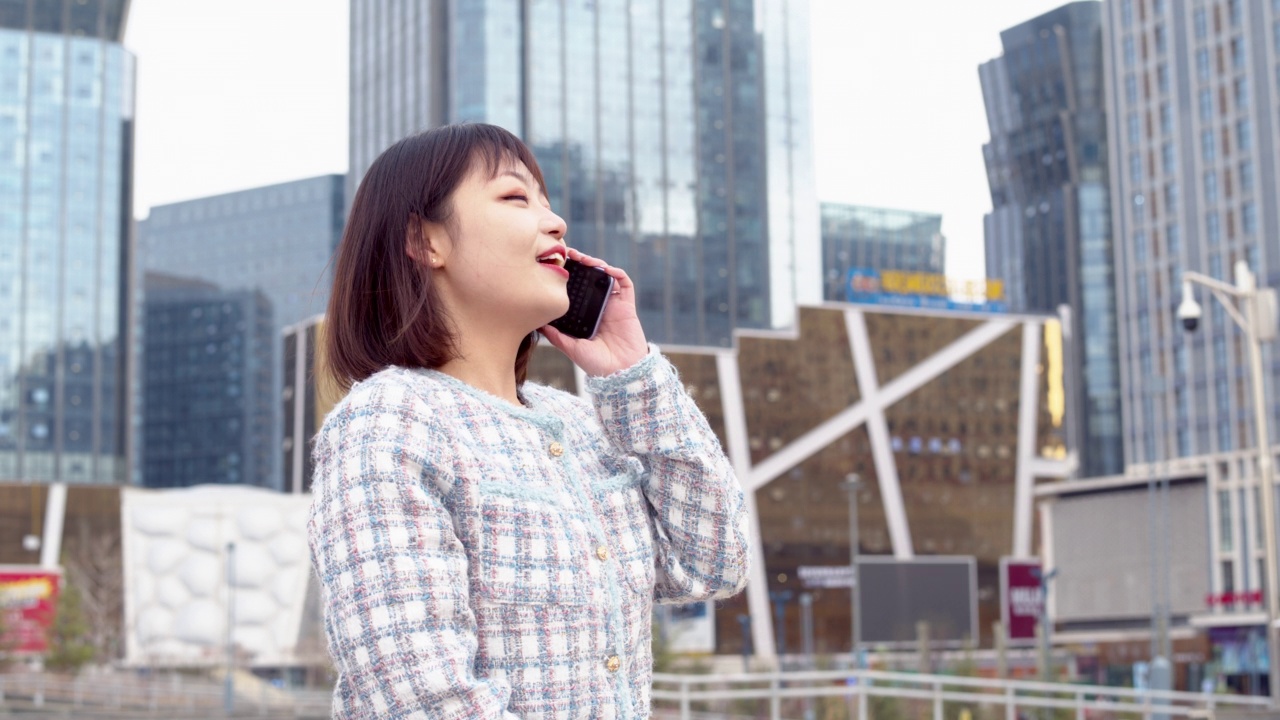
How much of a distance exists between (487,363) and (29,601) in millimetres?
73774

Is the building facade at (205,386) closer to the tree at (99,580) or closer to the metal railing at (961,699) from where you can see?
the tree at (99,580)

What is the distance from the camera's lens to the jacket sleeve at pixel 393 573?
1.81m

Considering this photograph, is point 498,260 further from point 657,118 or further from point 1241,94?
point 657,118

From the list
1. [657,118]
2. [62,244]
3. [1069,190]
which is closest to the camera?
[657,118]

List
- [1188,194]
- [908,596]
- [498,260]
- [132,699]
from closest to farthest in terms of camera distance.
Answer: [498,260] → [132,699] → [908,596] → [1188,194]

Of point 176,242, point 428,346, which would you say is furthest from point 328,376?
point 176,242

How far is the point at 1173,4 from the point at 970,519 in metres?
30.5

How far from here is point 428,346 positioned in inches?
85.7

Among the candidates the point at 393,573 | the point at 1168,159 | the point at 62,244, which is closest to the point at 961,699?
the point at 393,573

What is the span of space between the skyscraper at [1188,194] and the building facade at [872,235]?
39.8 metres

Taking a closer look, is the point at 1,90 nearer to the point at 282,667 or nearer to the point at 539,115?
the point at 539,115

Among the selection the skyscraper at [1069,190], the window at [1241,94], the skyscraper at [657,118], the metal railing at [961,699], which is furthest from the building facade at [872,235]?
the metal railing at [961,699]

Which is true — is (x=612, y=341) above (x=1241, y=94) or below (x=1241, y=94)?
below

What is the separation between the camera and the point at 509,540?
2.00 meters
